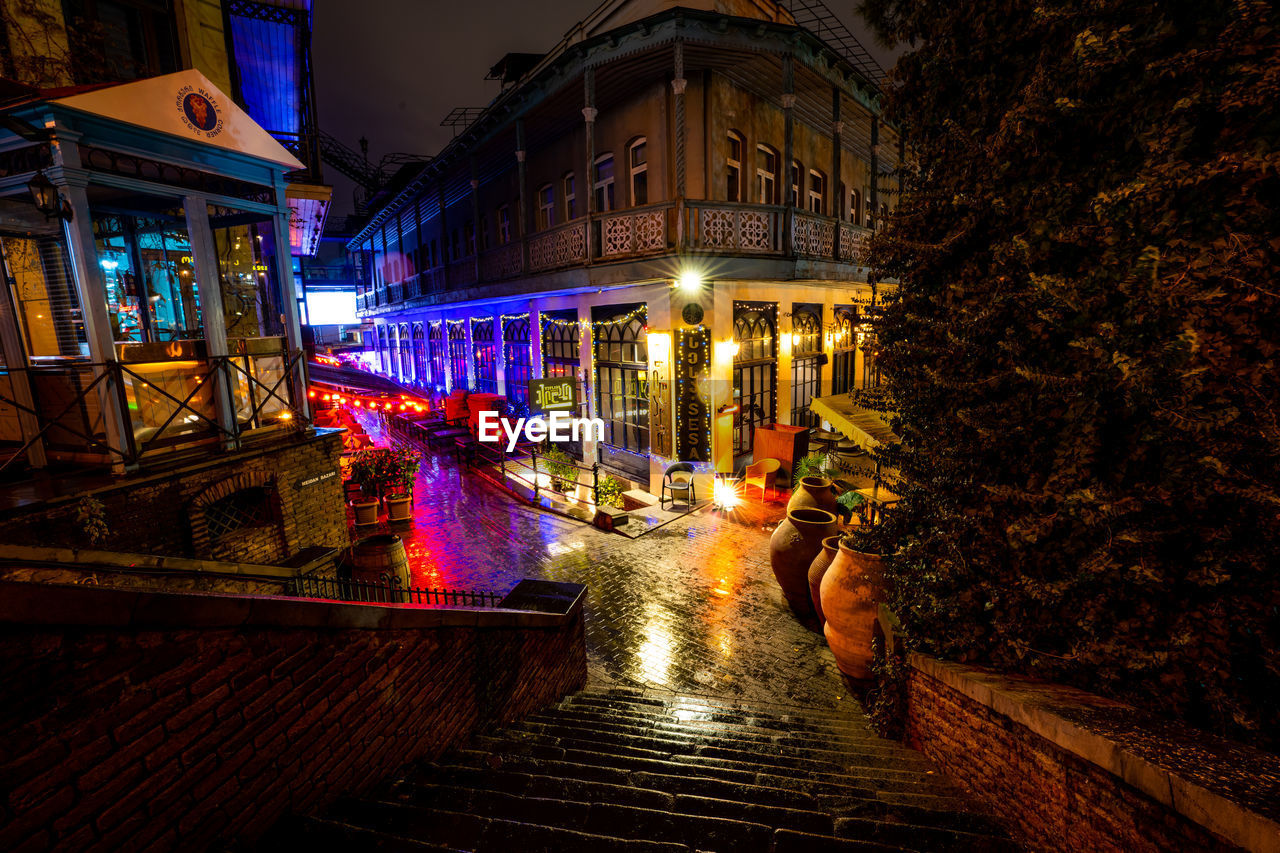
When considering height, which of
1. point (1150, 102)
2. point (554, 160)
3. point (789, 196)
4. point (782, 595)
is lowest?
point (782, 595)

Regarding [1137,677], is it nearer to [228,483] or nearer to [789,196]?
[228,483]

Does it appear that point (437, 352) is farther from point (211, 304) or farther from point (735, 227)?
point (211, 304)

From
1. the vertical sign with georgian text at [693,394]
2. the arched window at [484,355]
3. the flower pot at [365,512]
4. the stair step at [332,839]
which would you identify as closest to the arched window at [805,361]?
the vertical sign with georgian text at [693,394]

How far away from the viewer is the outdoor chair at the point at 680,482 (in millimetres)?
11180

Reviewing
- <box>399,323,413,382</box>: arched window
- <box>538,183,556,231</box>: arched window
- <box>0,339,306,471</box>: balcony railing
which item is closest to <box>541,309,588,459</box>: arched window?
<box>538,183,556,231</box>: arched window

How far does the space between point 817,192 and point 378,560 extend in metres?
15.5

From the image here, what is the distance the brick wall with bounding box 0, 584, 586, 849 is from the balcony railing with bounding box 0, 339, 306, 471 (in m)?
4.90

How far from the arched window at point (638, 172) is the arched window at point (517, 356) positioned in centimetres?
596

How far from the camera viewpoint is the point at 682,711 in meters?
4.86

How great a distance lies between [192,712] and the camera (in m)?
2.04

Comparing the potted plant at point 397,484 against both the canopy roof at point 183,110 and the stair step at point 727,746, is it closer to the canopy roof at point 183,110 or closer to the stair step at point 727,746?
the canopy roof at point 183,110

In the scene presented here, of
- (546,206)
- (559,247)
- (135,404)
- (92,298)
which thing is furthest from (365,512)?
(546,206)

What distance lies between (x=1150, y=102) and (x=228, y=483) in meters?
8.86

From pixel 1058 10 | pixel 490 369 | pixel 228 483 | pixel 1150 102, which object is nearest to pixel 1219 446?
pixel 1150 102
